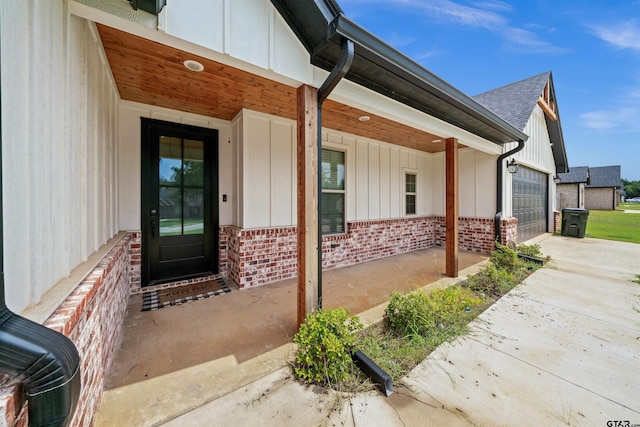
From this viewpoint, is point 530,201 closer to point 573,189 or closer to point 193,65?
point 193,65

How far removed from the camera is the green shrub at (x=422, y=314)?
2673 mm

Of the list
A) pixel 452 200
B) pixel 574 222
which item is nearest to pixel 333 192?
pixel 452 200

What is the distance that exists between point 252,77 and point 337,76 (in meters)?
1.27

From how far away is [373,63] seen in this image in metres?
2.60

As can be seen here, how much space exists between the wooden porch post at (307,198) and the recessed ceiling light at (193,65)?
45.1 inches

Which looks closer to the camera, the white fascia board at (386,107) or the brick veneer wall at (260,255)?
the white fascia board at (386,107)

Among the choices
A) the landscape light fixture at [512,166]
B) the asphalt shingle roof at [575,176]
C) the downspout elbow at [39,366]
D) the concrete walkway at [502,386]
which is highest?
the asphalt shingle roof at [575,176]

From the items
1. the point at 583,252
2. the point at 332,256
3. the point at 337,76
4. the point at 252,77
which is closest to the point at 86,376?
the point at 337,76

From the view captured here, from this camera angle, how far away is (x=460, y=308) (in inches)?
125

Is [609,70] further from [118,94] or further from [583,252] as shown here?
[118,94]

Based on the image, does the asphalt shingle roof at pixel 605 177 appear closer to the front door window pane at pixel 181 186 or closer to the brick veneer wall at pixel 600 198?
the brick veneer wall at pixel 600 198

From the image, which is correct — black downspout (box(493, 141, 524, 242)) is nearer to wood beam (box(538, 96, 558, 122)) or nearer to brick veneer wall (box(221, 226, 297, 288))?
wood beam (box(538, 96, 558, 122))

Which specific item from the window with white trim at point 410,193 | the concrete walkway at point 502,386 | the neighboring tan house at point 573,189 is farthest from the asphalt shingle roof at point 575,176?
the concrete walkway at point 502,386

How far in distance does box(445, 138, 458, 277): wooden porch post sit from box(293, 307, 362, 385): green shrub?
3.20 meters
